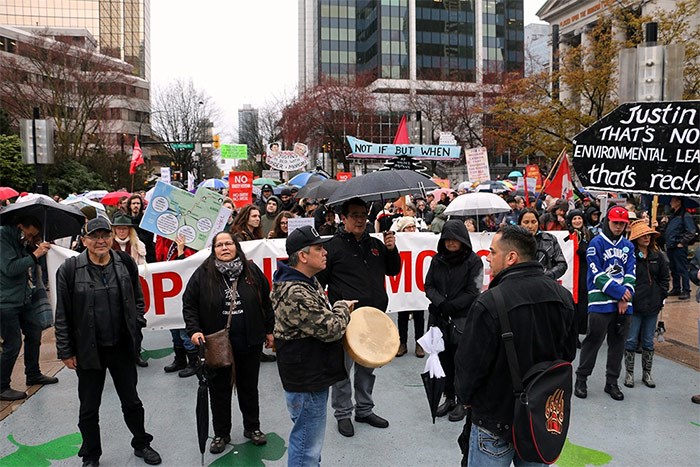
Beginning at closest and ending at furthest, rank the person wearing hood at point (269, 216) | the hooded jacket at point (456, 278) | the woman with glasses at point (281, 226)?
the hooded jacket at point (456, 278)
the woman with glasses at point (281, 226)
the person wearing hood at point (269, 216)

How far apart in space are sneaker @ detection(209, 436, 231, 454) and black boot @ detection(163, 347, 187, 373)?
2164 mm

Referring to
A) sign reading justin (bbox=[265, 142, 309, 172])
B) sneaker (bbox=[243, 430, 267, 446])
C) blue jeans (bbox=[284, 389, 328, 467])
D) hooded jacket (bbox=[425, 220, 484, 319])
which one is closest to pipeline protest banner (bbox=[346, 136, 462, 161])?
sign reading justin (bbox=[265, 142, 309, 172])

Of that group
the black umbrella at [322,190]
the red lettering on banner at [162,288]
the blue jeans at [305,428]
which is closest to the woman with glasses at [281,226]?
the black umbrella at [322,190]

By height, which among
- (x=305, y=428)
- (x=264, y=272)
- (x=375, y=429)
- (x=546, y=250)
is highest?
(x=546, y=250)

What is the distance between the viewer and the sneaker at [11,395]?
18.7 feet

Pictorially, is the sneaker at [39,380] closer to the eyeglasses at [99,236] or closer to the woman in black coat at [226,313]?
the woman in black coat at [226,313]

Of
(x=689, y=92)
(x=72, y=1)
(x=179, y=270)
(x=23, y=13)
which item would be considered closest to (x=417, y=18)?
(x=72, y=1)

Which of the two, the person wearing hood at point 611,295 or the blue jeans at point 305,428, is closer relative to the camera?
the blue jeans at point 305,428

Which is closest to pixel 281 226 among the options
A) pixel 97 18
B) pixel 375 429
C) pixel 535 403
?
pixel 375 429

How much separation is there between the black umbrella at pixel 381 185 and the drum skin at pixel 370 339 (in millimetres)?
1350

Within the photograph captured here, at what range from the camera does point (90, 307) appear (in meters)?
4.28

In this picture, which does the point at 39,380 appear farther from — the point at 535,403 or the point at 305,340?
the point at 535,403

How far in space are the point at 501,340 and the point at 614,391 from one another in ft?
11.6

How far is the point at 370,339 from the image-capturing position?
3.84 m
